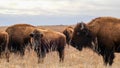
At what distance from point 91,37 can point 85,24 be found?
0.55m

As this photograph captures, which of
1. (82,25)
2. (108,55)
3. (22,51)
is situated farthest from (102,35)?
(22,51)

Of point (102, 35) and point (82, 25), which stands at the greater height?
point (82, 25)

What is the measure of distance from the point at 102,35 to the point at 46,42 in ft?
15.6

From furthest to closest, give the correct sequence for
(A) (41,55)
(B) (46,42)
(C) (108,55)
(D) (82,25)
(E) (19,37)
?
(E) (19,37)
(B) (46,42)
(A) (41,55)
(D) (82,25)
(C) (108,55)

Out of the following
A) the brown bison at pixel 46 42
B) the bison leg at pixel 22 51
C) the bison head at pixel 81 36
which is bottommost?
the bison leg at pixel 22 51

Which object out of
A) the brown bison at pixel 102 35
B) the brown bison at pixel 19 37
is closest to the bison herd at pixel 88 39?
the brown bison at pixel 102 35

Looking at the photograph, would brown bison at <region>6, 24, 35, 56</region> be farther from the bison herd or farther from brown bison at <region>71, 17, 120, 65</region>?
brown bison at <region>71, 17, 120, 65</region>

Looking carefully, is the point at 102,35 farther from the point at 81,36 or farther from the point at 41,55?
the point at 41,55

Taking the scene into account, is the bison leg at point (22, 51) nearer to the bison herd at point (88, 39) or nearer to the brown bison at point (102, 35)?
the bison herd at point (88, 39)

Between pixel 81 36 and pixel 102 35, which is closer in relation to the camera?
pixel 102 35

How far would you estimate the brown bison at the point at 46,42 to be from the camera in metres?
17.2

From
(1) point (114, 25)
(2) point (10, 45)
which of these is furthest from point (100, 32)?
(2) point (10, 45)

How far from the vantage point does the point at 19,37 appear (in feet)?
64.0

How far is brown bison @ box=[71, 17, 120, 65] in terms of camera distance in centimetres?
1336
